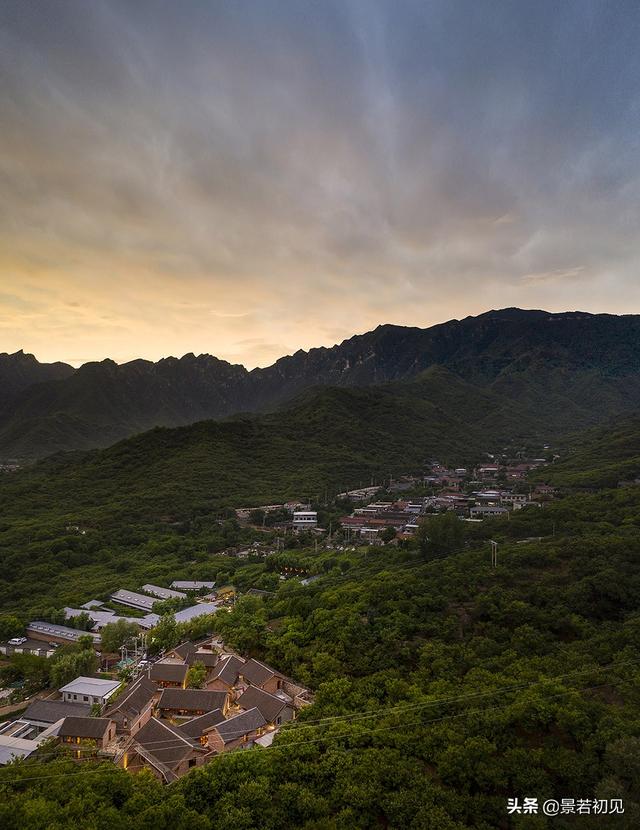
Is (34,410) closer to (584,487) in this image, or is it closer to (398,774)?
(584,487)

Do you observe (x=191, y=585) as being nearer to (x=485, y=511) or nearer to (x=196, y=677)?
(x=196, y=677)

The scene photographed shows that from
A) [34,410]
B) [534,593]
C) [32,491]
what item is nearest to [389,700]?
[534,593]

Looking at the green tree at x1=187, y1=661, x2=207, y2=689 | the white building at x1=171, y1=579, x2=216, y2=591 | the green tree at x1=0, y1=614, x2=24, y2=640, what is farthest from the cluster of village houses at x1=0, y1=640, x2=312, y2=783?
the white building at x1=171, y1=579, x2=216, y2=591

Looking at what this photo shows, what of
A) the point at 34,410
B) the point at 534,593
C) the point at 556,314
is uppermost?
the point at 556,314

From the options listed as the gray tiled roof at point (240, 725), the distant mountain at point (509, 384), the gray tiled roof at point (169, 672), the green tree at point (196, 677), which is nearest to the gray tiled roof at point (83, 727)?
the gray tiled roof at point (169, 672)

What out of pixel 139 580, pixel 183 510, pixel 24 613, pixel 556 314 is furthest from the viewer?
pixel 556 314

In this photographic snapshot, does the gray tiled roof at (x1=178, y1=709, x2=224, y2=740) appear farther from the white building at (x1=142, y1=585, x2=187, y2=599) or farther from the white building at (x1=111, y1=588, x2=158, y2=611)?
the white building at (x1=142, y1=585, x2=187, y2=599)

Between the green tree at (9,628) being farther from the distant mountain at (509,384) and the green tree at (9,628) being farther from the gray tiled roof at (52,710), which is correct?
the distant mountain at (509,384)

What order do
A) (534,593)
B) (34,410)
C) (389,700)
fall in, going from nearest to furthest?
1. (389,700)
2. (534,593)
3. (34,410)

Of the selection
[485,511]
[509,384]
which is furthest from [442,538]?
[509,384]
